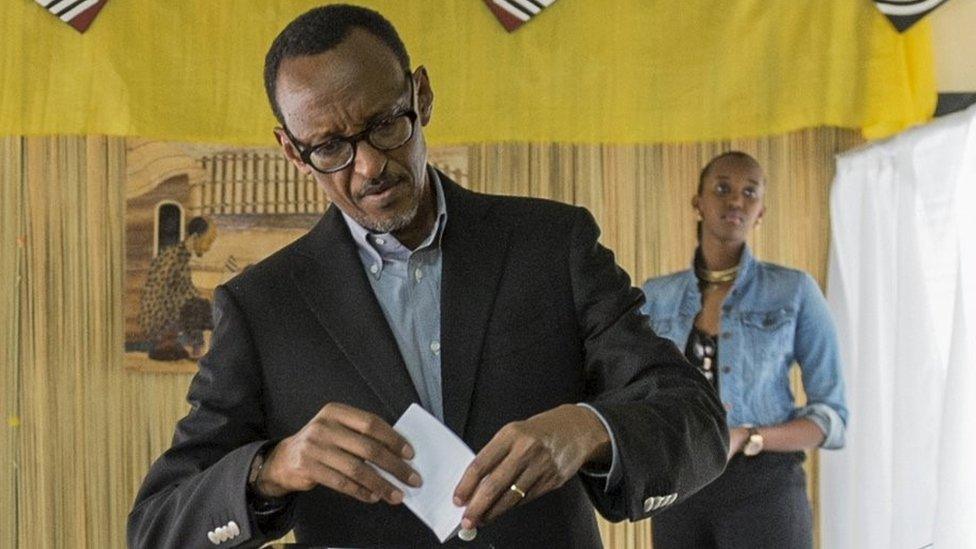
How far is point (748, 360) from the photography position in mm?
3506

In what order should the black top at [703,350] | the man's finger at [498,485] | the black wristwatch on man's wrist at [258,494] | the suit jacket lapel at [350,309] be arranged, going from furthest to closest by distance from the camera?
the black top at [703,350] < the suit jacket lapel at [350,309] < the black wristwatch on man's wrist at [258,494] < the man's finger at [498,485]

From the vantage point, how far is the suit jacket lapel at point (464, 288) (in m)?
1.49

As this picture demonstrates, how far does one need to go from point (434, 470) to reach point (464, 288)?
0.96 feet

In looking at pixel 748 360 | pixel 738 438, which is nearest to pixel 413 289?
pixel 738 438

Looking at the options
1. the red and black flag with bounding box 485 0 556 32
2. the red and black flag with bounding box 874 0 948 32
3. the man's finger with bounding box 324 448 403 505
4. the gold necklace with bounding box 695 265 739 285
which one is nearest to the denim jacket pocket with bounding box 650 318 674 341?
the gold necklace with bounding box 695 265 739 285

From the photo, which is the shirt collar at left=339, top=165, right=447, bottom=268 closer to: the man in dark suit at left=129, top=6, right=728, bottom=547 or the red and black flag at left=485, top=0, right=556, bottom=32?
the man in dark suit at left=129, top=6, right=728, bottom=547

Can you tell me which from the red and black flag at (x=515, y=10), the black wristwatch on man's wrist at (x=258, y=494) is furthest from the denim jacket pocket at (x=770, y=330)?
the black wristwatch on man's wrist at (x=258, y=494)

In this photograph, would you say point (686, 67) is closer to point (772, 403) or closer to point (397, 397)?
point (772, 403)

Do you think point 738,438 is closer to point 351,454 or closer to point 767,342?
point 767,342

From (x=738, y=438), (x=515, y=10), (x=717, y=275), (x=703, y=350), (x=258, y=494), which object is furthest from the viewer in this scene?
(x=515, y=10)

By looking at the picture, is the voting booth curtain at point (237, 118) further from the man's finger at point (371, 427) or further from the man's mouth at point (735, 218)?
the man's finger at point (371, 427)

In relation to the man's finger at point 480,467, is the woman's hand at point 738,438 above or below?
below

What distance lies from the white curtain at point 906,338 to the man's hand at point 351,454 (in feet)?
6.92

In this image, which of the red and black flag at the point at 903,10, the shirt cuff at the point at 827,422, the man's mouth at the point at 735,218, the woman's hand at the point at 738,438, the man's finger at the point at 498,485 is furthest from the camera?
the red and black flag at the point at 903,10
